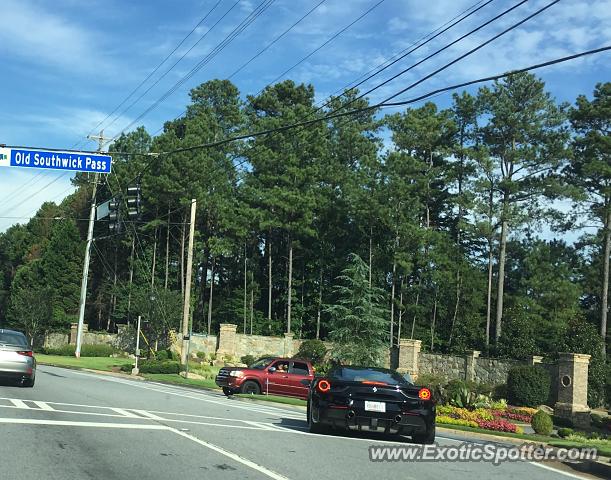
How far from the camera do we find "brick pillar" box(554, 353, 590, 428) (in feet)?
96.9

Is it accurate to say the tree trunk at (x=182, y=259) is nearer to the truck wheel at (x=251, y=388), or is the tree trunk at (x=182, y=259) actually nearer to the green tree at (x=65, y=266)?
the green tree at (x=65, y=266)

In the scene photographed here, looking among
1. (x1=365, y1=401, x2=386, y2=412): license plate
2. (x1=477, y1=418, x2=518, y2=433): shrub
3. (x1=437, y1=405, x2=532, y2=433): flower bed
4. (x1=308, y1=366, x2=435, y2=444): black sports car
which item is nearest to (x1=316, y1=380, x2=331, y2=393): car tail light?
(x1=308, y1=366, x2=435, y2=444): black sports car

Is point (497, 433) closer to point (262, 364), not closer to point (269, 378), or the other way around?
point (269, 378)

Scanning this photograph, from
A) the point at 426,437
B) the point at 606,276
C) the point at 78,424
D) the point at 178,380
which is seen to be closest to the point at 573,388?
the point at 178,380

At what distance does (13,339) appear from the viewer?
18891 millimetres

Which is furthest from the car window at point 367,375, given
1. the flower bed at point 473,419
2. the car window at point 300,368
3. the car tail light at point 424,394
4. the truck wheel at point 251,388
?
the car window at point 300,368

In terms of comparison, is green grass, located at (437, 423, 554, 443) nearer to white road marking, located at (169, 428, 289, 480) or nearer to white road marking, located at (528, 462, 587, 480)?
white road marking, located at (528, 462, 587, 480)

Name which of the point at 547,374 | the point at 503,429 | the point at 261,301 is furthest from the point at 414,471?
the point at 261,301

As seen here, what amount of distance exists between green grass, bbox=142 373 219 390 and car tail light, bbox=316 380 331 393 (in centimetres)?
1792

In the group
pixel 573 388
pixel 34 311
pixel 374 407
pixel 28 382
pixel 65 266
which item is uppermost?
pixel 65 266

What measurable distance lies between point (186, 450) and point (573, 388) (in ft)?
79.7

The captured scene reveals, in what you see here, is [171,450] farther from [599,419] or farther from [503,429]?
[599,419]

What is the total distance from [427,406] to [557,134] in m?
44.8

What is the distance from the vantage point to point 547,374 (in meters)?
32.7
